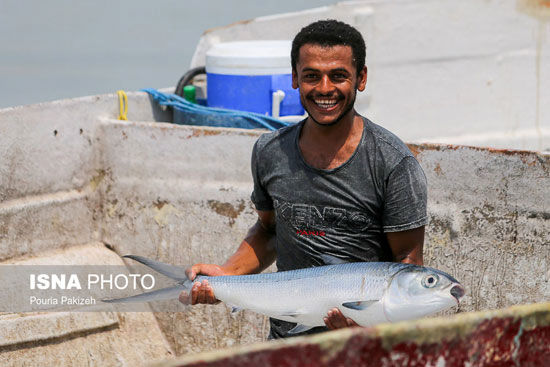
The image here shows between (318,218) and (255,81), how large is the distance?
2886 millimetres

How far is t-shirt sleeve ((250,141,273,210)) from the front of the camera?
124 inches

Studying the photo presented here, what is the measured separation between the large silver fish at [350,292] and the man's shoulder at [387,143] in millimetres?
431

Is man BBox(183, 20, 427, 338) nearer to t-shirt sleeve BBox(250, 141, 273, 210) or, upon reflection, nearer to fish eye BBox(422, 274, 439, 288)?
t-shirt sleeve BBox(250, 141, 273, 210)

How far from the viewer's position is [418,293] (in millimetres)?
2609

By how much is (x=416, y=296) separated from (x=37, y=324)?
271 centimetres

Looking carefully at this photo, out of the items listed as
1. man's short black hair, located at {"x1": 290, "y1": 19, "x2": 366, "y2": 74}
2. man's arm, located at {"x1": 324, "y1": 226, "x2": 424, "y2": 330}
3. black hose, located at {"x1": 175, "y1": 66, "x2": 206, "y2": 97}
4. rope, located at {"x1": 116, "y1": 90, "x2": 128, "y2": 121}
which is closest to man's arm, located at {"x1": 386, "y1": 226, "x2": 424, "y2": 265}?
man's arm, located at {"x1": 324, "y1": 226, "x2": 424, "y2": 330}

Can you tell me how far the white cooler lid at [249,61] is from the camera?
221 inches

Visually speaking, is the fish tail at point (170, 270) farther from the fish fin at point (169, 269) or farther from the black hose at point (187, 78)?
the black hose at point (187, 78)

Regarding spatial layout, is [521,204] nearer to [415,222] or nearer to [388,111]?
[415,222]

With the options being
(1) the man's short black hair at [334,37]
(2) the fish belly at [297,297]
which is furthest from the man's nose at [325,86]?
(2) the fish belly at [297,297]

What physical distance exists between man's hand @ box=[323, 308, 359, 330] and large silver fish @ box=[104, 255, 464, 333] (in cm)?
2

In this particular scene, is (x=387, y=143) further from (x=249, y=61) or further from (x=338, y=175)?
(x=249, y=61)

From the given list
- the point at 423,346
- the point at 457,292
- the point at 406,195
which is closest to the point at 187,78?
the point at 406,195

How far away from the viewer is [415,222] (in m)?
2.77
